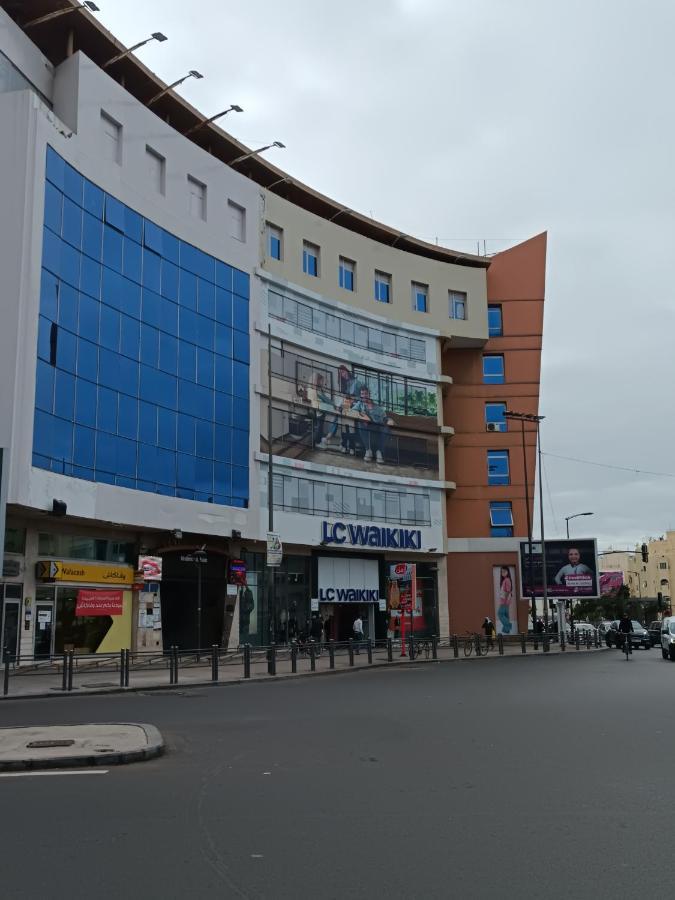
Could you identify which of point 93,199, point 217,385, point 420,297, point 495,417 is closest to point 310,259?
point 420,297

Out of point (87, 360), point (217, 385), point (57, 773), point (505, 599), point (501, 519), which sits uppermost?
point (217, 385)

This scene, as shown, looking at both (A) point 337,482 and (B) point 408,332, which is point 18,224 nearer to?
(A) point 337,482

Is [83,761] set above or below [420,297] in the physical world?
below

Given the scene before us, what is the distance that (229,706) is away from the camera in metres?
17.7

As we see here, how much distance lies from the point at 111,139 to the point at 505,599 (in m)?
33.4

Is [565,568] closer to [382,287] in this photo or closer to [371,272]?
[382,287]

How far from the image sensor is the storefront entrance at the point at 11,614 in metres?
29.8

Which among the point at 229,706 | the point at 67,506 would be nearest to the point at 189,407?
the point at 67,506

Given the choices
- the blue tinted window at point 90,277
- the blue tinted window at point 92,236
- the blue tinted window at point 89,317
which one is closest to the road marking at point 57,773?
the blue tinted window at point 89,317

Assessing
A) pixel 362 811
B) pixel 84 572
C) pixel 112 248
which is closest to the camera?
pixel 362 811

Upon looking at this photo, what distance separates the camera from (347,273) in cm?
5047

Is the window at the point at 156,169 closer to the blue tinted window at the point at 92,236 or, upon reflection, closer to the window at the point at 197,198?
the window at the point at 197,198

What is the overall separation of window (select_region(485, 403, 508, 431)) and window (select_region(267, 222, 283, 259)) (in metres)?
18.1

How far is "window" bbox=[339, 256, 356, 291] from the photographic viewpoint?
164ft
